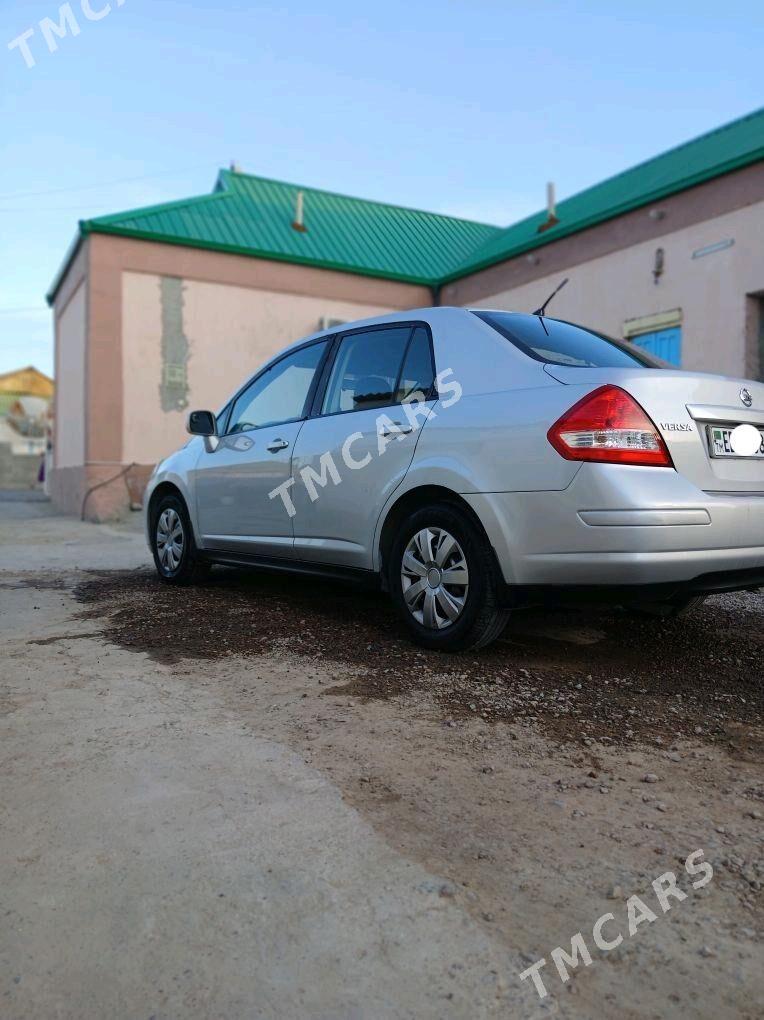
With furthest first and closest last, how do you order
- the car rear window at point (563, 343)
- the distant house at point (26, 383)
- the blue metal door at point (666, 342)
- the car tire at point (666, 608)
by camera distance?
1. the distant house at point (26, 383)
2. the blue metal door at point (666, 342)
3. the car tire at point (666, 608)
4. the car rear window at point (563, 343)

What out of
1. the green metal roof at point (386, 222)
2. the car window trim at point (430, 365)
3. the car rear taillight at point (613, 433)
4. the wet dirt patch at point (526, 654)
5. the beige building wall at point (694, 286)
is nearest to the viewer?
the wet dirt patch at point (526, 654)

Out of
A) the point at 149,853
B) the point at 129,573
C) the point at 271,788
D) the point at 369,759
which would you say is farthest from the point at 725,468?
the point at 129,573

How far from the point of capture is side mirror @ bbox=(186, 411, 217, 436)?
18.6 ft

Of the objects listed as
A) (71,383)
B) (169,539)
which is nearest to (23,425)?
(71,383)

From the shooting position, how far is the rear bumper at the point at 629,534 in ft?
10.5

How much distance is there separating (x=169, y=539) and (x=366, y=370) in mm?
2338

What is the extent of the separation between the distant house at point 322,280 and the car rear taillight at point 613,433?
7.94 metres

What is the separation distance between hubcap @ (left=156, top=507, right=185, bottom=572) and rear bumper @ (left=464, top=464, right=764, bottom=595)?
10.2 ft

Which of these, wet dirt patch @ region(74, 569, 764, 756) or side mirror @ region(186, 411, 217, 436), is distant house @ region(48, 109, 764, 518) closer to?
wet dirt patch @ region(74, 569, 764, 756)

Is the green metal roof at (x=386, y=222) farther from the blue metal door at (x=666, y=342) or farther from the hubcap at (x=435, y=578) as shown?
the hubcap at (x=435, y=578)

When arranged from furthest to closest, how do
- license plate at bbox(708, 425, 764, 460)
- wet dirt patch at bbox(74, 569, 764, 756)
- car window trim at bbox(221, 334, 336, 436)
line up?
1. car window trim at bbox(221, 334, 336, 436)
2. license plate at bbox(708, 425, 764, 460)
3. wet dirt patch at bbox(74, 569, 764, 756)

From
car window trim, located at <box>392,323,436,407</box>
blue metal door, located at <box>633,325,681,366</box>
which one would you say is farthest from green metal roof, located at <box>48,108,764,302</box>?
car window trim, located at <box>392,323,436,407</box>

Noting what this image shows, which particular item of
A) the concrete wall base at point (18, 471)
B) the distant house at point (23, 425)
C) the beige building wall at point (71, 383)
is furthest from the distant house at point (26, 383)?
the beige building wall at point (71, 383)

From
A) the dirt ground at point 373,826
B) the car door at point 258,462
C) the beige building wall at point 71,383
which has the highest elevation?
the beige building wall at point 71,383
